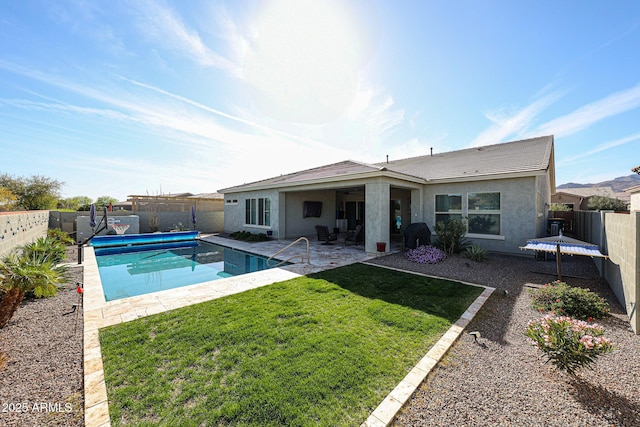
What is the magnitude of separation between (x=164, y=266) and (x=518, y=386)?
1155 cm

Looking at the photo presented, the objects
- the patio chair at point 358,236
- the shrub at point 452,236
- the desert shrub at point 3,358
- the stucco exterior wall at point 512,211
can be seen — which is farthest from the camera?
the patio chair at point 358,236

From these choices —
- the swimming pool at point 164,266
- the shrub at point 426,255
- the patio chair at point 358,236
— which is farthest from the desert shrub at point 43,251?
the shrub at point 426,255

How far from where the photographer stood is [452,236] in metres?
10.3

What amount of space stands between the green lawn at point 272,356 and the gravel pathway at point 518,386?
1.41 ft

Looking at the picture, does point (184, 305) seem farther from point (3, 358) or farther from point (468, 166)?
point (468, 166)

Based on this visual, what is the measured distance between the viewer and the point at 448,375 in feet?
10.6

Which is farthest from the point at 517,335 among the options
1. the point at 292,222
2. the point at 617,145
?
the point at 617,145

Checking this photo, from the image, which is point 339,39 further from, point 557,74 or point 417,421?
point 417,421

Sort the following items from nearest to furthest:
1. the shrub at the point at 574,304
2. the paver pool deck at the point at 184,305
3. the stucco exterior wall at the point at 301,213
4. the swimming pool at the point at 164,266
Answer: the paver pool deck at the point at 184,305
the shrub at the point at 574,304
the swimming pool at the point at 164,266
the stucco exterior wall at the point at 301,213

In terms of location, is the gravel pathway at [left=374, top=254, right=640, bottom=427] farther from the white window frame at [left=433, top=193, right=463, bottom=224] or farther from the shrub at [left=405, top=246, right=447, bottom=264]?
the white window frame at [left=433, top=193, right=463, bottom=224]

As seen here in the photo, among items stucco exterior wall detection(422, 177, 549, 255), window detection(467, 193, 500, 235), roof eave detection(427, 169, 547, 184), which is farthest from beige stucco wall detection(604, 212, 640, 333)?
window detection(467, 193, 500, 235)

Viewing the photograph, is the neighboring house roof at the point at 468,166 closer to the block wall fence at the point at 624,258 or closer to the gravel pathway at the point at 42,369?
the block wall fence at the point at 624,258

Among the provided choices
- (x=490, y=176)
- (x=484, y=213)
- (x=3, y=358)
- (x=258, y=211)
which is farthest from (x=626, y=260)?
(x=258, y=211)

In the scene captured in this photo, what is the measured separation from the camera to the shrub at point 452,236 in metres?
10.3
